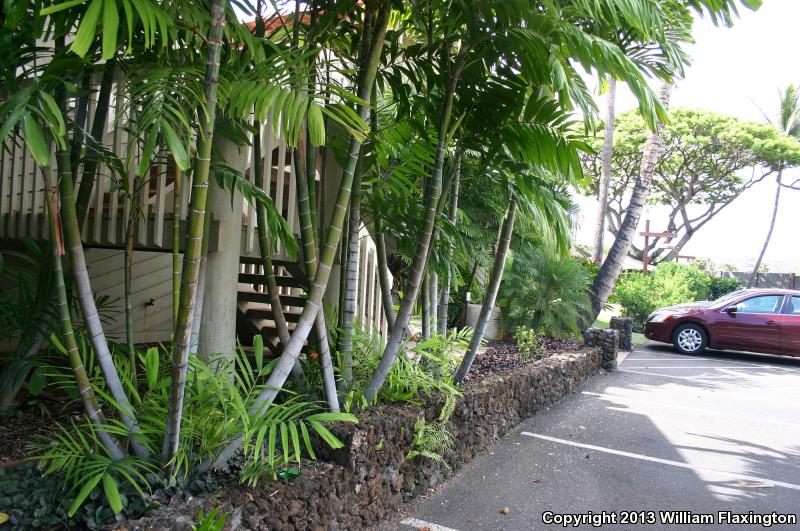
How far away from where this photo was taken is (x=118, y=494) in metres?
2.55

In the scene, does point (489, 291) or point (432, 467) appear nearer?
point (432, 467)

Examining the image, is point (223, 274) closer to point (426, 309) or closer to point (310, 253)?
point (310, 253)

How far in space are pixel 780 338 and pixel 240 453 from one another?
11247 mm

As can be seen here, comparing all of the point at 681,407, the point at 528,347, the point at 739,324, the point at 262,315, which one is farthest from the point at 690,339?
the point at 262,315

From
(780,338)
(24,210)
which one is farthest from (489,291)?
(780,338)

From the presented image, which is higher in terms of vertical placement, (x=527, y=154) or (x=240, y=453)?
(x=527, y=154)

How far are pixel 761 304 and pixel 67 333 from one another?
12.3 meters

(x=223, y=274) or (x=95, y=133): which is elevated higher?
(x=95, y=133)

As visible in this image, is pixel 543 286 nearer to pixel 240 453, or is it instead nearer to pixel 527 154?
pixel 527 154

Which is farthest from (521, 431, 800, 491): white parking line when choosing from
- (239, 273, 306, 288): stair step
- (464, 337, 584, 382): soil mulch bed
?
(239, 273, 306, 288): stair step

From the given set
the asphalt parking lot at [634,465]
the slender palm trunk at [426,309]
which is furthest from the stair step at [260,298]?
the asphalt parking lot at [634,465]

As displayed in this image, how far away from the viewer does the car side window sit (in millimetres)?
11609

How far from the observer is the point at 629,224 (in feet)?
33.2

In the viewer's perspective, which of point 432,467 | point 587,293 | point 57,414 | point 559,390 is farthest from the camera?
point 587,293
